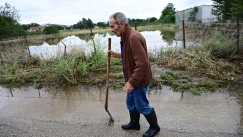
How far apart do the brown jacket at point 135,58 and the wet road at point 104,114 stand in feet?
3.18

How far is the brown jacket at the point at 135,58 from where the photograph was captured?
1.93 meters

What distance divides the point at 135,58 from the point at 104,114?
162 cm

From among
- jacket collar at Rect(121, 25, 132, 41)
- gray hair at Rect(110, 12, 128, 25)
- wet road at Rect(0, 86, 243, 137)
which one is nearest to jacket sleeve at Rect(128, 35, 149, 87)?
jacket collar at Rect(121, 25, 132, 41)

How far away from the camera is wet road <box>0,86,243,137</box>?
102 inches

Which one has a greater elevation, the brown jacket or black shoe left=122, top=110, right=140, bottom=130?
the brown jacket

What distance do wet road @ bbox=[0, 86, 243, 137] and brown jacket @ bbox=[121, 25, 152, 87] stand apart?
0.97 meters

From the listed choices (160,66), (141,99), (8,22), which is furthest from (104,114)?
(8,22)

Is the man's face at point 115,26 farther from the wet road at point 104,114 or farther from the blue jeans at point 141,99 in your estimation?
the wet road at point 104,114

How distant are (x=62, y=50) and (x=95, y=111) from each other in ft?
11.4

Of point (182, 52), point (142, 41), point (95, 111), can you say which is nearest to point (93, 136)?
point (95, 111)

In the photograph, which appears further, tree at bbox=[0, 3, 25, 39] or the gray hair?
tree at bbox=[0, 3, 25, 39]

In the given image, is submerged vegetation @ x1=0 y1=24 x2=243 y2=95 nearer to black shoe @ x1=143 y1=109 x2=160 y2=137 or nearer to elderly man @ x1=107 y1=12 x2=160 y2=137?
black shoe @ x1=143 y1=109 x2=160 y2=137

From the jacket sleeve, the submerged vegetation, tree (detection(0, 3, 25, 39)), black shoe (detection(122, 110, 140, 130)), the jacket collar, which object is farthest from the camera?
tree (detection(0, 3, 25, 39))

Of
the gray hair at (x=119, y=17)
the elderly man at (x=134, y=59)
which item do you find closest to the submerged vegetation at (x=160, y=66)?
the elderly man at (x=134, y=59)
